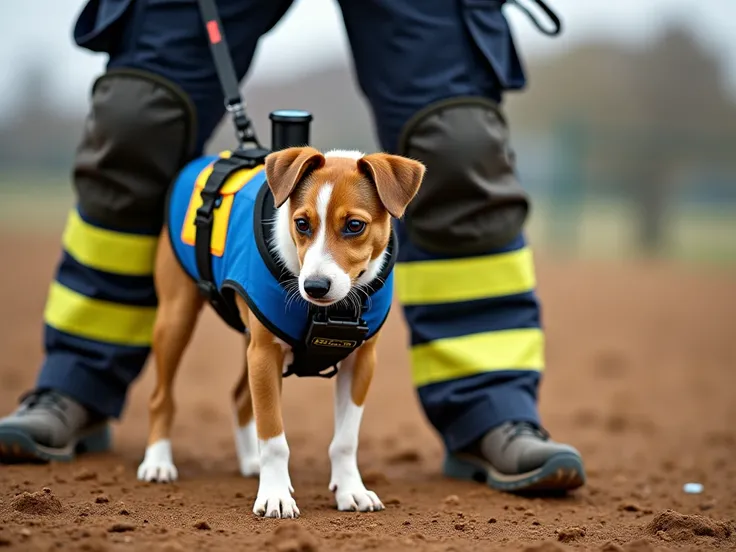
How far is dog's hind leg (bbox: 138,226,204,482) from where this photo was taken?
4324 mm

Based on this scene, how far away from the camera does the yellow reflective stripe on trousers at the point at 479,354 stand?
4.47m

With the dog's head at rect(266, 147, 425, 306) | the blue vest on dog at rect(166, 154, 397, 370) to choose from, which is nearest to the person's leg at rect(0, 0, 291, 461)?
the blue vest on dog at rect(166, 154, 397, 370)

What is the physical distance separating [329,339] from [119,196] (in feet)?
4.27

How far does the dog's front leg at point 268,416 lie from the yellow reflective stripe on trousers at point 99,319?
40.9 inches

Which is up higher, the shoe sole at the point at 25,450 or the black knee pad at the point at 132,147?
the black knee pad at the point at 132,147

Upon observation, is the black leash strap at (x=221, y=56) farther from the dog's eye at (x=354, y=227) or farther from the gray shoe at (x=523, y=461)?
the gray shoe at (x=523, y=461)

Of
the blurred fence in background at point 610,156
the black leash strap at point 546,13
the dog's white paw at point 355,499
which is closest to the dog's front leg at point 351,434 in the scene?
the dog's white paw at point 355,499

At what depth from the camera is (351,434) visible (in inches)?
152

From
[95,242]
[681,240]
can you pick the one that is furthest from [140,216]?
[681,240]

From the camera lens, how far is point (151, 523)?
344 cm

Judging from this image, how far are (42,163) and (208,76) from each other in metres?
19.0

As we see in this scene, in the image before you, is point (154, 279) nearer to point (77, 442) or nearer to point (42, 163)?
point (77, 442)

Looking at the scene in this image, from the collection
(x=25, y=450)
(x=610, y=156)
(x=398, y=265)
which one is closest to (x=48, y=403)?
(x=25, y=450)

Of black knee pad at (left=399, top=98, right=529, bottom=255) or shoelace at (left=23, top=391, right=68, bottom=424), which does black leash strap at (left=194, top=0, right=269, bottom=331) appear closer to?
black knee pad at (left=399, top=98, right=529, bottom=255)
